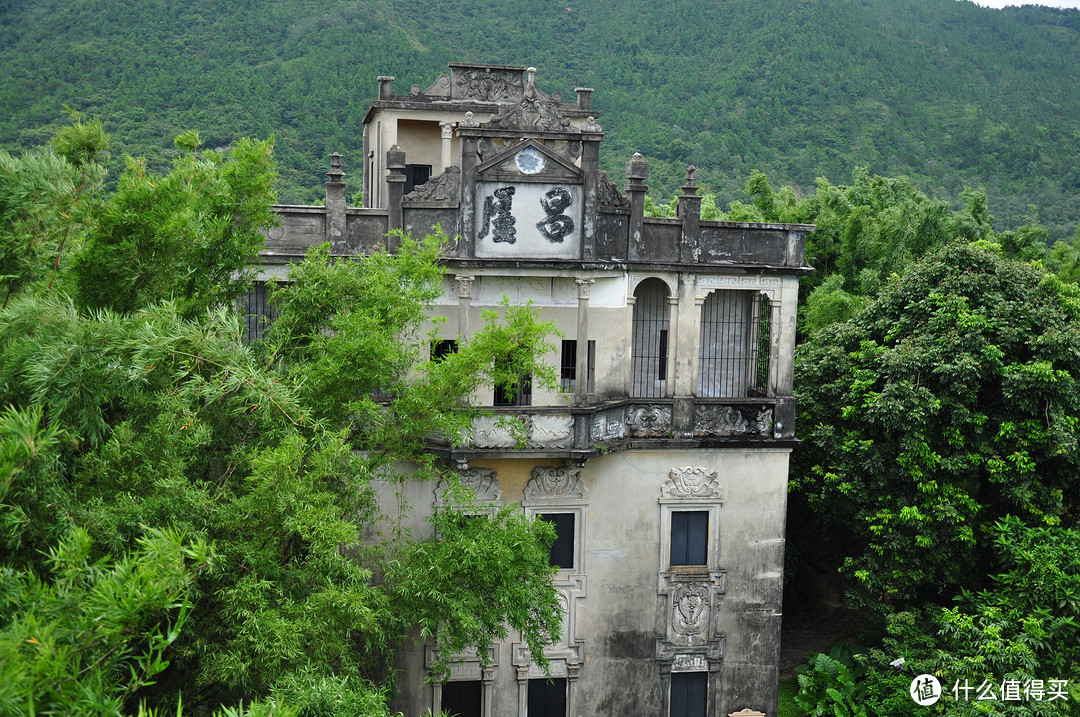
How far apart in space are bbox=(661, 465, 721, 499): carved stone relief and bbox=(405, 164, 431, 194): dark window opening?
965cm

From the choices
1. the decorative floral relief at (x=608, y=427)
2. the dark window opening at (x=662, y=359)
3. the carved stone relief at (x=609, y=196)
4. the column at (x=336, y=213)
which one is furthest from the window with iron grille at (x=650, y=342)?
the column at (x=336, y=213)

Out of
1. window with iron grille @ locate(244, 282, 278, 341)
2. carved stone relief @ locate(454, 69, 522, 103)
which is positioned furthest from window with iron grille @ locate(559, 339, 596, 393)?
carved stone relief @ locate(454, 69, 522, 103)

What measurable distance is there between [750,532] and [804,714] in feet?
15.0

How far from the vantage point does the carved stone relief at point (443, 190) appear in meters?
17.7

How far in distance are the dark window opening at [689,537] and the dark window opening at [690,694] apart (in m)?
2.32

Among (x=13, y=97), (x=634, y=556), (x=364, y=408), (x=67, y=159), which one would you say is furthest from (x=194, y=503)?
(x=13, y=97)

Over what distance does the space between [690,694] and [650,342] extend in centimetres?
697

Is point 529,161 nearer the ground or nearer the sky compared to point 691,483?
nearer the sky

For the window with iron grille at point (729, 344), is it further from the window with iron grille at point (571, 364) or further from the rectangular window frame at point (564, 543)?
the rectangular window frame at point (564, 543)

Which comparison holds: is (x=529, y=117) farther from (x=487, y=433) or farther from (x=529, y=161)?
(x=487, y=433)

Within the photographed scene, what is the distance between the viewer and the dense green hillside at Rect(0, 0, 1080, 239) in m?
41.2

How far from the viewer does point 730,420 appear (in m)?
19.1

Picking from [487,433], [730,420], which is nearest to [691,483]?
[730,420]

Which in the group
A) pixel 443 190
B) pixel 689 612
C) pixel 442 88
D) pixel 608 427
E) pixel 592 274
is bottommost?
pixel 689 612
